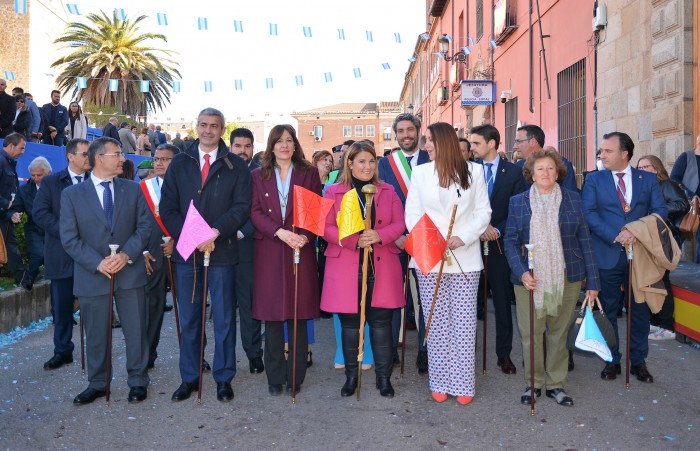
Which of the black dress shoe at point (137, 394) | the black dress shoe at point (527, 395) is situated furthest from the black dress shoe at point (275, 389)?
the black dress shoe at point (527, 395)

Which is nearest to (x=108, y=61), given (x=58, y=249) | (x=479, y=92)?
(x=479, y=92)

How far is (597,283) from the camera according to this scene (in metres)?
4.86

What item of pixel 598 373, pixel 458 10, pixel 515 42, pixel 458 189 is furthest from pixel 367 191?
pixel 458 10

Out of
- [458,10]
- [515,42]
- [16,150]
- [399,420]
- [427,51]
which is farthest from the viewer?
[427,51]

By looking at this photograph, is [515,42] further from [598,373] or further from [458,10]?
[598,373]

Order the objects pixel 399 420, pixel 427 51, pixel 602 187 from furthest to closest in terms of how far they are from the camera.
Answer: pixel 427 51 → pixel 602 187 → pixel 399 420

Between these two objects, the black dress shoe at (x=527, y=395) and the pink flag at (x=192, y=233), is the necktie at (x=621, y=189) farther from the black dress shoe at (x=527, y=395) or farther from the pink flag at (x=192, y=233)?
the pink flag at (x=192, y=233)

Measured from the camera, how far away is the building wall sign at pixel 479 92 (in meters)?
17.3

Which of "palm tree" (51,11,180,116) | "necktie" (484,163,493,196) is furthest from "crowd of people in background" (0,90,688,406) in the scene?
"palm tree" (51,11,180,116)

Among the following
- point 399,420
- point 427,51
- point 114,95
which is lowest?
point 399,420

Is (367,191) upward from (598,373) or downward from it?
upward

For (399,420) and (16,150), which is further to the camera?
(16,150)

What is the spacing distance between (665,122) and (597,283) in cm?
459

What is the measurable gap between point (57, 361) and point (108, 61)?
27.0 meters
